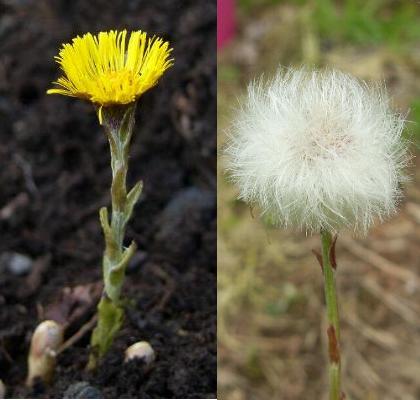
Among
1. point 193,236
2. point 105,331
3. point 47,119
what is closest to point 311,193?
point 105,331

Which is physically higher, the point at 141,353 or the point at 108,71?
the point at 108,71

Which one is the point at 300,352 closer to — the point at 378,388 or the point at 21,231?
the point at 378,388

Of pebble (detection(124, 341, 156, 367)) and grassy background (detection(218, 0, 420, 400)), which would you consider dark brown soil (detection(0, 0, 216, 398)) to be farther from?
grassy background (detection(218, 0, 420, 400))

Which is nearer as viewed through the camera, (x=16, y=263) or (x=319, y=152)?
(x=319, y=152)

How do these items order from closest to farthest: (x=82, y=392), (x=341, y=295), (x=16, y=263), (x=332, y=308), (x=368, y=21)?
(x=332, y=308) < (x=82, y=392) < (x=16, y=263) < (x=341, y=295) < (x=368, y=21)

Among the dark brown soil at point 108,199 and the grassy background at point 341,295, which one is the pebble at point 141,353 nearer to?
the dark brown soil at point 108,199

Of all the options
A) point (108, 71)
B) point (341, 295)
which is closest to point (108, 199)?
point (108, 71)

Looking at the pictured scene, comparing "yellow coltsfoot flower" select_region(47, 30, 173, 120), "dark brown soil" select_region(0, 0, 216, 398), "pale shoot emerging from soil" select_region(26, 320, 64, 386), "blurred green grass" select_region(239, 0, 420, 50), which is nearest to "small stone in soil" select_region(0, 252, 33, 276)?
"dark brown soil" select_region(0, 0, 216, 398)

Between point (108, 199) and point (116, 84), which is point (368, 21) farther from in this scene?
point (116, 84)
